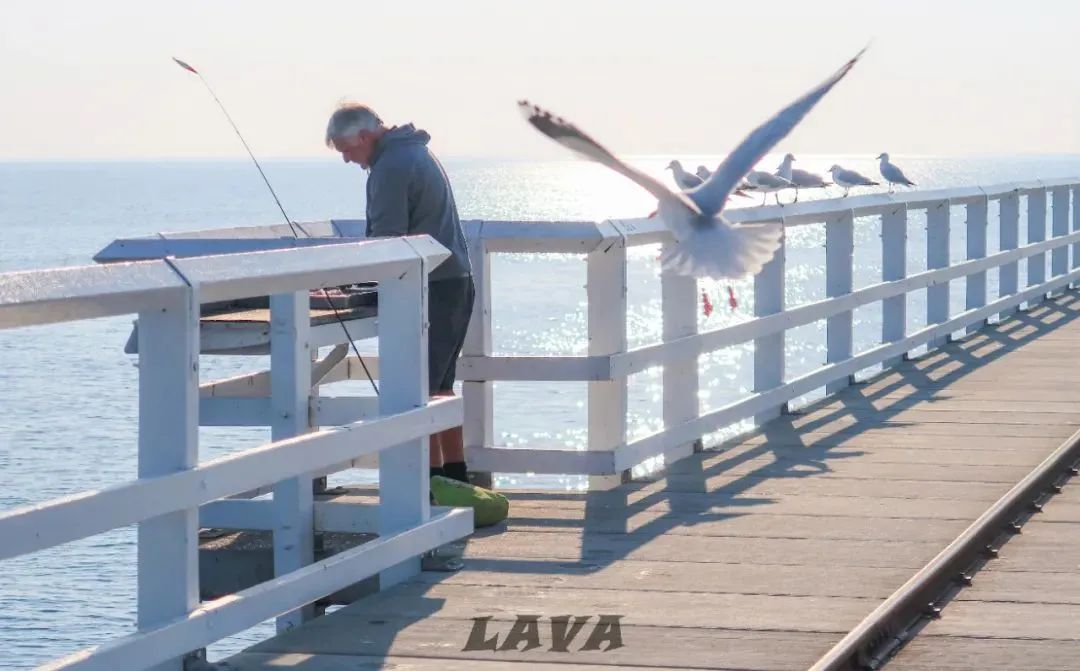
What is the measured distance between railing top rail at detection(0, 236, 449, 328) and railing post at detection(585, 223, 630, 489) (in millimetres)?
1958

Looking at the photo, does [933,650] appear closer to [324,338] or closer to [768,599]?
[768,599]

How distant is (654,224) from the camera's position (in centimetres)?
920

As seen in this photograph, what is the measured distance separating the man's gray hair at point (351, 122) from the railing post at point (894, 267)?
256 inches

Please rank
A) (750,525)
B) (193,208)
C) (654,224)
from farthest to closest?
1. (193,208)
2. (654,224)
3. (750,525)

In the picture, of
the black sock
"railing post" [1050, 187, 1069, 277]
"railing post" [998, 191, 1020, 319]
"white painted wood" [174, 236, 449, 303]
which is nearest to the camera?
"white painted wood" [174, 236, 449, 303]

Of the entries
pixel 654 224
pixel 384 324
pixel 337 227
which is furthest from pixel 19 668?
pixel 384 324

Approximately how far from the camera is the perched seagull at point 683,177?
18109mm

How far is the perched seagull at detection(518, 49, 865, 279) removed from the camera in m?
7.36

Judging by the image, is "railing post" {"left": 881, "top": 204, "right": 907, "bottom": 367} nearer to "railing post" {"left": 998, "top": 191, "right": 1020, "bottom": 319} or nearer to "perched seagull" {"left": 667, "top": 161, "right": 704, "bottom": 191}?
"perched seagull" {"left": 667, "top": 161, "right": 704, "bottom": 191}

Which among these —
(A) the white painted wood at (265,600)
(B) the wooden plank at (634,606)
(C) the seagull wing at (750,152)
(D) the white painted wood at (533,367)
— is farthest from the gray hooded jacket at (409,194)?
(B) the wooden plank at (634,606)

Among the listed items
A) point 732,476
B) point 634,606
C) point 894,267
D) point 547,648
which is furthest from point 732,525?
point 894,267

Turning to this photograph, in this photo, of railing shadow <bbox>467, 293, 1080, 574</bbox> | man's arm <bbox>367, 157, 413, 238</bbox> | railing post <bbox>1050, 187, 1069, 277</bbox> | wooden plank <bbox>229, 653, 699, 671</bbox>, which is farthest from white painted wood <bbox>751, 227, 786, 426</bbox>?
railing post <bbox>1050, 187, 1069, 277</bbox>

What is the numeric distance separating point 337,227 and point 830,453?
2712 millimetres

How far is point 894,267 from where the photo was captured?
13961mm
